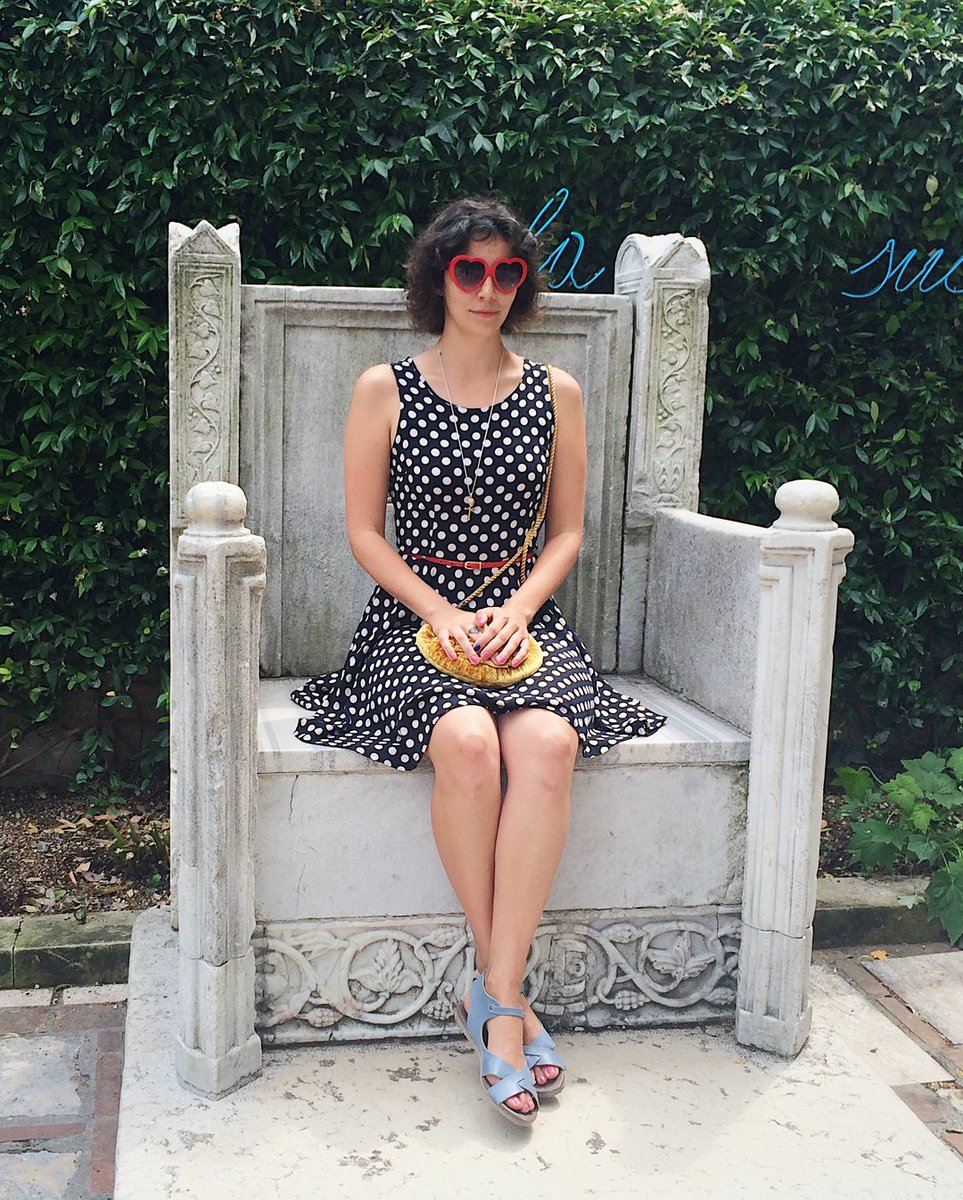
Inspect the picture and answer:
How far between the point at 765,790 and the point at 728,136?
2048mm

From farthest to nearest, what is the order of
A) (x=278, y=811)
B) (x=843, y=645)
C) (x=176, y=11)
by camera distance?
1. (x=843, y=645)
2. (x=176, y=11)
3. (x=278, y=811)

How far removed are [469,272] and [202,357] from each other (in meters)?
0.65

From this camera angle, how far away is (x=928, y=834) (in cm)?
348

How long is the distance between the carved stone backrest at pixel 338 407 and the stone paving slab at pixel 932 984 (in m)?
1.03

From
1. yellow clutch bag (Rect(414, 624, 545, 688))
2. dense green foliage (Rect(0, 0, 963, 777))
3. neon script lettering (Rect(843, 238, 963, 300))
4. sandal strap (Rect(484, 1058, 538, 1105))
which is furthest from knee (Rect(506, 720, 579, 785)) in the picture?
neon script lettering (Rect(843, 238, 963, 300))

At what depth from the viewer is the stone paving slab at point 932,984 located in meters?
2.95

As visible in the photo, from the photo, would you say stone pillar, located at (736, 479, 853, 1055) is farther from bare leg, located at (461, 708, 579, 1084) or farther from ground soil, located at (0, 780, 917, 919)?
ground soil, located at (0, 780, 917, 919)

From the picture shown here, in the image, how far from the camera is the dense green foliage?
3.30 m

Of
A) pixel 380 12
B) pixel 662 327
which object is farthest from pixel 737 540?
pixel 380 12

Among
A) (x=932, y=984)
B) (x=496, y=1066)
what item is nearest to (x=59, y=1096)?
(x=496, y=1066)

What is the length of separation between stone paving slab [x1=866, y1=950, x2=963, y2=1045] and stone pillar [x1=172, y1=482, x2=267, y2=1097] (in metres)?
1.63

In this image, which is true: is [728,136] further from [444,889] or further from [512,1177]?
[512,1177]

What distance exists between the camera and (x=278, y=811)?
2.36m

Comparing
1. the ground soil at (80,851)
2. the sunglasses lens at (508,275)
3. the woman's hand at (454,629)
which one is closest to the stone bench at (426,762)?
the woman's hand at (454,629)
